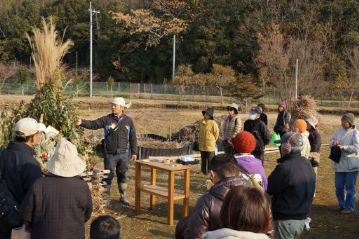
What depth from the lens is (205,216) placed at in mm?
3418

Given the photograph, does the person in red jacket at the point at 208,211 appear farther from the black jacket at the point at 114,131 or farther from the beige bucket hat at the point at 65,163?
the black jacket at the point at 114,131

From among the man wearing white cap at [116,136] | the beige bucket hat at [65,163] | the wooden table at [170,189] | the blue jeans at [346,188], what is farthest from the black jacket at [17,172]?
the blue jeans at [346,188]

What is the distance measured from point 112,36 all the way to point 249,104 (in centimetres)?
2588

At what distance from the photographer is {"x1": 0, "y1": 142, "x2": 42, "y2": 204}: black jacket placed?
4301mm

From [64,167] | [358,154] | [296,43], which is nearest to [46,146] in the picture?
[64,167]

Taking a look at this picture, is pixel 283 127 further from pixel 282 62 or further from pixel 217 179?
pixel 282 62

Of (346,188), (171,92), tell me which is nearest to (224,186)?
(346,188)

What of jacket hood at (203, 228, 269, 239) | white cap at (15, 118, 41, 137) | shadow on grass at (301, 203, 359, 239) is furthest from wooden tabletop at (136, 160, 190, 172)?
jacket hood at (203, 228, 269, 239)

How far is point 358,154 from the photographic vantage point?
25.0ft

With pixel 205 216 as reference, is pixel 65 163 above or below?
above

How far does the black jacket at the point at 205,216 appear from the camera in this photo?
11.2 ft

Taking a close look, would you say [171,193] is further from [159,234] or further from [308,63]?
[308,63]

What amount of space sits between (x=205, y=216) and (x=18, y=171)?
1.80 meters

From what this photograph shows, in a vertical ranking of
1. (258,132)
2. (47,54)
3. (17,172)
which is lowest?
(258,132)
